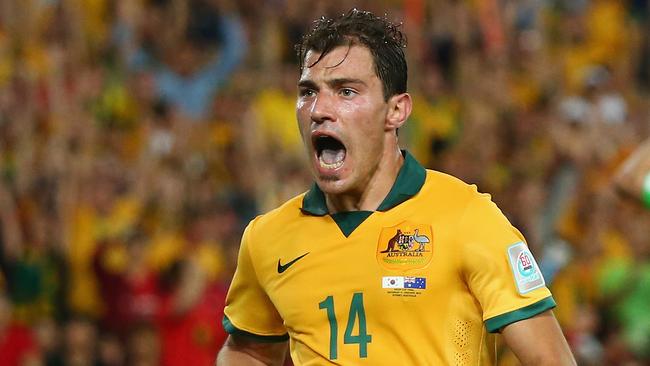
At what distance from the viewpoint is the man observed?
12.3ft

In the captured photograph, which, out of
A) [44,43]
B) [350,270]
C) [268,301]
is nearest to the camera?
[350,270]

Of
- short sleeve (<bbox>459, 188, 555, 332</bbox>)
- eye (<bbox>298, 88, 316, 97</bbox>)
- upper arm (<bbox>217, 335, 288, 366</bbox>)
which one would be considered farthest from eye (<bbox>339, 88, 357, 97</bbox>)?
upper arm (<bbox>217, 335, 288, 366</bbox>)

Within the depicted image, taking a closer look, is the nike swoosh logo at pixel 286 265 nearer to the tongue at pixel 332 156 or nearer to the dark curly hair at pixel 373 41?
the tongue at pixel 332 156

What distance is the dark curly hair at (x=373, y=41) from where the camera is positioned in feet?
13.4

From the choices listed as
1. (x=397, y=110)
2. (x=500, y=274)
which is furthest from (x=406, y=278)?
(x=397, y=110)

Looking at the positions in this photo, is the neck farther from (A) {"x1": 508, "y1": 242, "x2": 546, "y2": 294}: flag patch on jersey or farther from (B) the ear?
(A) {"x1": 508, "y1": 242, "x2": 546, "y2": 294}: flag patch on jersey

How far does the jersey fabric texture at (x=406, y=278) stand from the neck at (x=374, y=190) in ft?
0.12

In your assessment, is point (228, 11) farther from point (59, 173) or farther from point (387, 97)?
point (387, 97)

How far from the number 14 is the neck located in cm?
33

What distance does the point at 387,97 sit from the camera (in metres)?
4.09

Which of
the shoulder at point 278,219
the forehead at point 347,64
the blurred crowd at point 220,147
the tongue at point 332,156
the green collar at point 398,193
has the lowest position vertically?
the blurred crowd at point 220,147

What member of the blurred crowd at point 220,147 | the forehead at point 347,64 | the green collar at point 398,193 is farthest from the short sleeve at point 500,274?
the blurred crowd at point 220,147

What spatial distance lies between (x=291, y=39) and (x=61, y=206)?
3.17 meters

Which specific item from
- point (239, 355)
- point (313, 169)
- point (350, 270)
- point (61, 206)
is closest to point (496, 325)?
point (350, 270)
